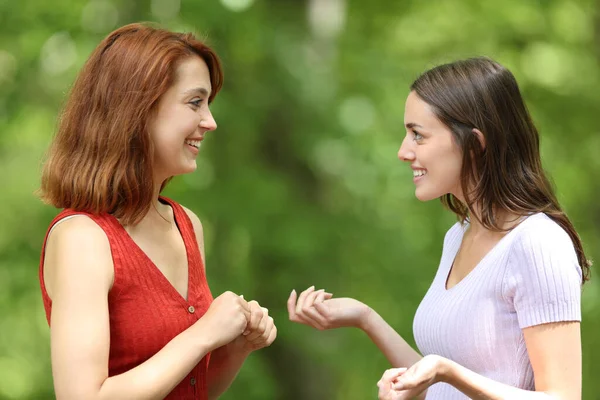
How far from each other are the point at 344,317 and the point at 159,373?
33.0 inches

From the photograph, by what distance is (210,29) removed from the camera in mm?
6504

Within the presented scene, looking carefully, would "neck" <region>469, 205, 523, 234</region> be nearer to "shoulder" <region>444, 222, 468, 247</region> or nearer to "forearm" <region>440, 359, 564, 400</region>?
"shoulder" <region>444, 222, 468, 247</region>

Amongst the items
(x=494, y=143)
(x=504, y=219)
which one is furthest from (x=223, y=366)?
(x=494, y=143)

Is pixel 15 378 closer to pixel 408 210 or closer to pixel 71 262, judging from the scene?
pixel 408 210

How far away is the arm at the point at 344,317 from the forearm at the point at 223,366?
0.76 feet

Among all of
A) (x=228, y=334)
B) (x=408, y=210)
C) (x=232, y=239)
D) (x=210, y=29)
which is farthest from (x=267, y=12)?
(x=228, y=334)

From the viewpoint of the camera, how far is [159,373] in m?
2.31

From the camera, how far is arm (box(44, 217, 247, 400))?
2.23 m

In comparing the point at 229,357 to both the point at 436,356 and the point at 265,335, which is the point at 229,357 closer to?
the point at 265,335

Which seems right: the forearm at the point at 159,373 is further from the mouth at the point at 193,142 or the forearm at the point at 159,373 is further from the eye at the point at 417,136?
the eye at the point at 417,136

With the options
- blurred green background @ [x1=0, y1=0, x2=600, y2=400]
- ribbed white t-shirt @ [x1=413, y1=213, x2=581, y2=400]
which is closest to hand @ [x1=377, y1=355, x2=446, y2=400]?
ribbed white t-shirt @ [x1=413, y1=213, x2=581, y2=400]

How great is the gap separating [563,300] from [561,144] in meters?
7.35

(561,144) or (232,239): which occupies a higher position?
(561,144)

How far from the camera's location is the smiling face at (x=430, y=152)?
2.63 meters
